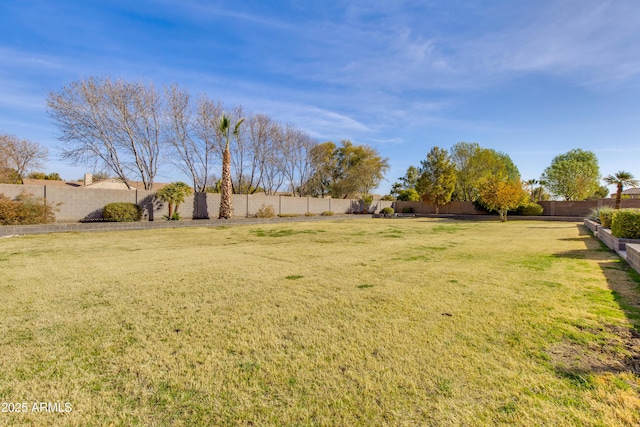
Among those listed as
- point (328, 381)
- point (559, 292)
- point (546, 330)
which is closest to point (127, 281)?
point (328, 381)

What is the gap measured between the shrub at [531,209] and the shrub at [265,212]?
23.1 meters

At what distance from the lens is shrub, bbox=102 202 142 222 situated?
45.1ft

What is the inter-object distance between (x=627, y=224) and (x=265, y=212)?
18241 mm

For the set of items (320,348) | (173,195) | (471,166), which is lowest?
(320,348)

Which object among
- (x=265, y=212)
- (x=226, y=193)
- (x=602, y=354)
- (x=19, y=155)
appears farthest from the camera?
(x=19, y=155)

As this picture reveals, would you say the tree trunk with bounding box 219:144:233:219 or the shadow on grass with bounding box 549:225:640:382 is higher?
the tree trunk with bounding box 219:144:233:219

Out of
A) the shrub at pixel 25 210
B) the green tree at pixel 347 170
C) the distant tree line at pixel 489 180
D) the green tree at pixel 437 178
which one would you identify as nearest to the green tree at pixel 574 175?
the distant tree line at pixel 489 180

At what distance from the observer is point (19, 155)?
29.3 meters

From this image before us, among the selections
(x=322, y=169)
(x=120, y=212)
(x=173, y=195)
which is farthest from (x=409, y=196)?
(x=120, y=212)

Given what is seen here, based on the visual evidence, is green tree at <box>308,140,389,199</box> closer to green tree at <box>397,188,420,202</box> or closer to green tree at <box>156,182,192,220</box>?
green tree at <box>397,188,420,202</box>

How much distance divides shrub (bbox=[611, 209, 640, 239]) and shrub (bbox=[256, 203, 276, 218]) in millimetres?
17812

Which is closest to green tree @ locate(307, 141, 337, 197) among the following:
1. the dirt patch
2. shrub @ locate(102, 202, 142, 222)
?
shrub @ locate(102, 202, 142, 222)

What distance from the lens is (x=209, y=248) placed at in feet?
26.3

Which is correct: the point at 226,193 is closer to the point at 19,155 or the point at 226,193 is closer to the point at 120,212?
the point at 120,212
